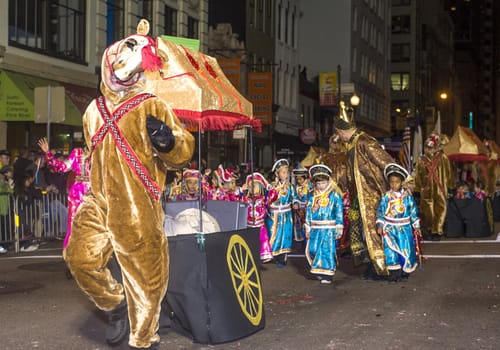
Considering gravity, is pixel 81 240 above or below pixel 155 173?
below

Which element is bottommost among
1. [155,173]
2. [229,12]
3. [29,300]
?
[29,300]

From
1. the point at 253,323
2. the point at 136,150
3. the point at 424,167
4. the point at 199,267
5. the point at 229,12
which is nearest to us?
the point at 136,150

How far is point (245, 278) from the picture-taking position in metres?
7.46

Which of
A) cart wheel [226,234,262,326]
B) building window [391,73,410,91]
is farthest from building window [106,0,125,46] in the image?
building window [391,73,410,91]

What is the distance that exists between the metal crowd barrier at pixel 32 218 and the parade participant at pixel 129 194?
341 inches

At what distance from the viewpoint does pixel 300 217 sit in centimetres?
1473

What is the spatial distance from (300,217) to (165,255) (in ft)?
27.5

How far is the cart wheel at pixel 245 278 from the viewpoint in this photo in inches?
286

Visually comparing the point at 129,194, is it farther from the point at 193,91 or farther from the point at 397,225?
the point at 397,225

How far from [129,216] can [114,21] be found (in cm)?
2125

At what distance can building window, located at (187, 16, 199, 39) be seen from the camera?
106 ft

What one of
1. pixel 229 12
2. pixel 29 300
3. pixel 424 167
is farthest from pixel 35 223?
pixel 229 12

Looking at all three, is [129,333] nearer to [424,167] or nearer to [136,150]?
[136,150]

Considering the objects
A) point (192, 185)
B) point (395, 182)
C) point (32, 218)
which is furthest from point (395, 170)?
point (32, 218)
